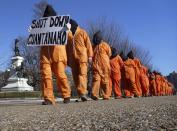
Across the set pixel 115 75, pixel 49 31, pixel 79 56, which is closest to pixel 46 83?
pixel 49 31

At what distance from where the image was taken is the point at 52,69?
11.2 meters

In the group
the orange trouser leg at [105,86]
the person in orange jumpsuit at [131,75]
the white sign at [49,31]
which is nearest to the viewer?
the white sign at [49,31]

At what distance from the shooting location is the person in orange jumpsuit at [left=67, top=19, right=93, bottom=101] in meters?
12.3

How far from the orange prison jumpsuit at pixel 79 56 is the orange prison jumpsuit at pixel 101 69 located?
168 cm

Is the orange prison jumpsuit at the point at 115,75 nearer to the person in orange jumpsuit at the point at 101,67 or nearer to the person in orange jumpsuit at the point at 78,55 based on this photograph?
the person in orange jumpsuit at the point at 101,67

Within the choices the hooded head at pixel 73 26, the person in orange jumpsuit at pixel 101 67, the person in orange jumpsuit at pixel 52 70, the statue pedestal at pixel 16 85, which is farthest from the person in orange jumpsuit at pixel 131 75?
the statue pedestal at pixel 16 85

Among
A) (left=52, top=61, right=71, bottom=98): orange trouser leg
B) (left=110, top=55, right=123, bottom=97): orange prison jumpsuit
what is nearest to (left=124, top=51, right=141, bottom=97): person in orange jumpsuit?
(left=110, top=55, right=123, bottom=97): orange prison jumpsuit

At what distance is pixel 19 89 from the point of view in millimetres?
41531

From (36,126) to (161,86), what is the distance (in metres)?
28.8

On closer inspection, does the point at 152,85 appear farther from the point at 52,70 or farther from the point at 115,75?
the point at 52,70

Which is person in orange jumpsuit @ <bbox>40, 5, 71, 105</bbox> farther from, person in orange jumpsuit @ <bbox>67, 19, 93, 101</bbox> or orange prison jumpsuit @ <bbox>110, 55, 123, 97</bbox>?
orange prison jumpsuit @ <bbox>110, 55, 123, 97</bbox>

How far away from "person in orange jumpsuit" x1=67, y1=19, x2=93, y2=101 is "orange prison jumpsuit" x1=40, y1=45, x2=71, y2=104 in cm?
120

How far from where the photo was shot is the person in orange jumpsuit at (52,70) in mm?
10781

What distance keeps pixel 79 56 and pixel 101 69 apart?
2.47 metres
